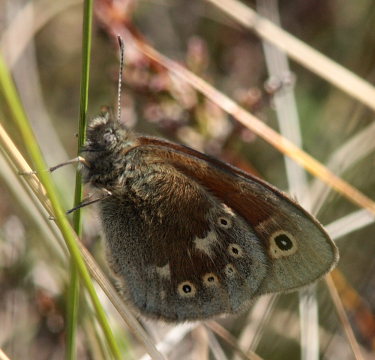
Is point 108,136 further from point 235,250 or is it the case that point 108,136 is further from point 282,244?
point 282,244

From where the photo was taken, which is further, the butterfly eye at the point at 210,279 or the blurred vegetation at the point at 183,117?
the blurred vegetation at the point at 183,117

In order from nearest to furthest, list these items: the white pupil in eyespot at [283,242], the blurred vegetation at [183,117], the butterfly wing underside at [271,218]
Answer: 1. the butterfly wing underside at [271,218]
2. the white pupil in eyespot at [283,242]
3. the blurred vegetation at [183,117]

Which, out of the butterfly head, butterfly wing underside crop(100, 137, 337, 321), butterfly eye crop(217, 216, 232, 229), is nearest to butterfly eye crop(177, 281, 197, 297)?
butterfly wing underside crop(100, 137, 337, 321)

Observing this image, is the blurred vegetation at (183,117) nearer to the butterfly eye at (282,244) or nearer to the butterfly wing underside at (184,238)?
the butterfly wing underside at (184,238)

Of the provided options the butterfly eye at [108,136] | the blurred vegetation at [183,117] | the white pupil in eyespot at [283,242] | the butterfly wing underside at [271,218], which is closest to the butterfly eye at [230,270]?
the butterfly wing underside at [271,218]

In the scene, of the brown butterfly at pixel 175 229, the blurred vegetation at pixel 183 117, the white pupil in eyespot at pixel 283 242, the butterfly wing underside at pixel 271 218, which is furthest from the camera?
the blurred vegetation at pixel 183 117

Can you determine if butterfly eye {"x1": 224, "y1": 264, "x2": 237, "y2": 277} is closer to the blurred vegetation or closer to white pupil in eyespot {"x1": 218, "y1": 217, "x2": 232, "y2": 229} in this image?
white pupil in eyespot {"x1": 218, "y1": 217, "x2": 232, "y2": 229}

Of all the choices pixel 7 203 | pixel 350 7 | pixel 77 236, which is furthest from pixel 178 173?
→ pixel 350 7

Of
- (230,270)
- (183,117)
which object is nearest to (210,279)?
(230,270)

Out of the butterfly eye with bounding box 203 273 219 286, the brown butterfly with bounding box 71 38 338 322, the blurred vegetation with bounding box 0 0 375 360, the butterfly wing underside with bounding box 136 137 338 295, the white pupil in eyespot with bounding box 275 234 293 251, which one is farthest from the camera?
the blurred vegetation with bounding box 0 0 375 360
